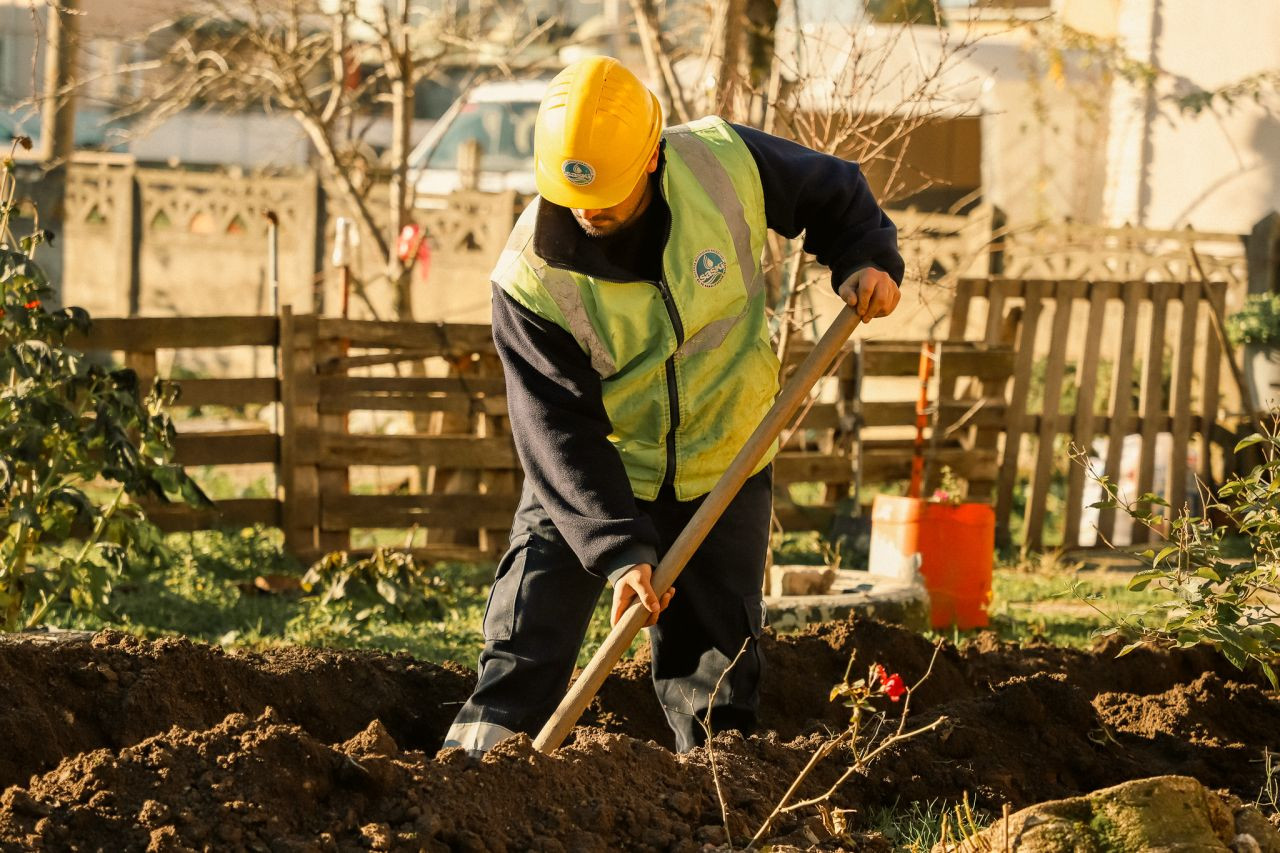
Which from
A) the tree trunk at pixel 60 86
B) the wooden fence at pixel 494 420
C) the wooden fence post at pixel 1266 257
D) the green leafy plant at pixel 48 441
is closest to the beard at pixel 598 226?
the green leafy plant at pixel 48 441

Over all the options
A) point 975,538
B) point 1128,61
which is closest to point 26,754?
point 975,538

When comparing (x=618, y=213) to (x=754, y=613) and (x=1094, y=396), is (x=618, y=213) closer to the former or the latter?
(x=754, y=613)

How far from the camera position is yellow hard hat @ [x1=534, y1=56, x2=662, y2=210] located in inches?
135

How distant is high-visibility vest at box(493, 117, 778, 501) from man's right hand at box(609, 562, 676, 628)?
389 mm

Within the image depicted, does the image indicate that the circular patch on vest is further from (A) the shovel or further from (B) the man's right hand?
(B) the man's right hand

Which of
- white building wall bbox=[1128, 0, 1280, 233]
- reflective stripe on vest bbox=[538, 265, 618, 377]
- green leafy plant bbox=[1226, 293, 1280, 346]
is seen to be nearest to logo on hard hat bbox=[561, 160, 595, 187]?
reflective stripe on vest bbox=[538, 265, 618, 377]

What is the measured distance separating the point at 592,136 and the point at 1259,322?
6741mm

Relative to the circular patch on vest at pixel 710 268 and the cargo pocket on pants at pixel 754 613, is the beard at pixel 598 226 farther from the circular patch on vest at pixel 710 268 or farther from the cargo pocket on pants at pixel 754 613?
the cargo pocket on pants at pixel 754 613

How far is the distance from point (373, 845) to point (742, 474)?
127 cm

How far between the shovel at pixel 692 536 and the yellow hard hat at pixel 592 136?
639 millimetres

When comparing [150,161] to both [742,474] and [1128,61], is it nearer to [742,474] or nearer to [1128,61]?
[1128,61]

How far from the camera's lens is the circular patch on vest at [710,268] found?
12.2 ft

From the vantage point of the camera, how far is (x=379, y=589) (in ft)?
21.7

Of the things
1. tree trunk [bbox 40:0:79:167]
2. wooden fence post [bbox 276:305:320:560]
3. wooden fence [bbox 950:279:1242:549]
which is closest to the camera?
wooden fence post [bbox 276:305:320:560]
